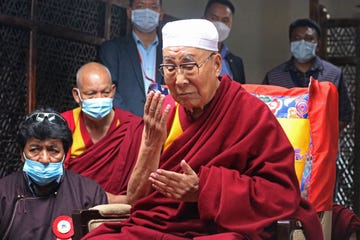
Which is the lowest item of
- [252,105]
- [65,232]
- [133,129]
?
[65,232]

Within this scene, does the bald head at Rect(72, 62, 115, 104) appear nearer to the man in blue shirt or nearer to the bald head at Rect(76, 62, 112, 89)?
the bald head at Rect(76, 62, 112, 89)

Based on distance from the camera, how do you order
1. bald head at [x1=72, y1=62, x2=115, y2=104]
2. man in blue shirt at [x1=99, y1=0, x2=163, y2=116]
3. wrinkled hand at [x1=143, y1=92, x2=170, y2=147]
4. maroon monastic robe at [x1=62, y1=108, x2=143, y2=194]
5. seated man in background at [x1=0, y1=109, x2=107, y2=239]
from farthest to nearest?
man in blue shirt at [x1=99, y1=0, x2=163, y2=116] < bald head at [x1=72, y1=62, x2=115, y2=104] < maroon monastic robe at [x1=62, y1=108, x2=143, y2=194] < seated man in background at [x1=0, y1=109, x2=107, y2=239] < wrinkled hand at [x1=143, y1=92, x2=170, y2=147]

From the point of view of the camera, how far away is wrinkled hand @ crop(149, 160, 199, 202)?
2738 mm

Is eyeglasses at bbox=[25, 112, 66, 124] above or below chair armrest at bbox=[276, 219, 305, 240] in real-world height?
above

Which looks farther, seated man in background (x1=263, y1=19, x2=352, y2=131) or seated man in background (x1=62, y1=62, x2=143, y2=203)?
seated man in background (x1=263, y1=19, x2=352, y2=131)

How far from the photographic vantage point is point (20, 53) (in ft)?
15.5

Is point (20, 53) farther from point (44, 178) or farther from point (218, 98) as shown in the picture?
point (218, 98)

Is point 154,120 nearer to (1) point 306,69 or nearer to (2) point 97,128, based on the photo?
(2) point 97,128

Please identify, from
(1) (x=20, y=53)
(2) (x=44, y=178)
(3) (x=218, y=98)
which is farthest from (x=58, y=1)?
(3) (x=218, y=98)

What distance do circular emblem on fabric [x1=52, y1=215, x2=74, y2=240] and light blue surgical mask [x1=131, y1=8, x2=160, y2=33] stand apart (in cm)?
189

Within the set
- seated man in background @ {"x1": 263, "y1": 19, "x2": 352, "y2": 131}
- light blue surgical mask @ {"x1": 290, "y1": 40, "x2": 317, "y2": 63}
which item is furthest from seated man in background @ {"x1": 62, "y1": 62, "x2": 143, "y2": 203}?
light blue surgical mask @ {"x1": 290, "y1": 40, "x2": 317, "y2": 63}

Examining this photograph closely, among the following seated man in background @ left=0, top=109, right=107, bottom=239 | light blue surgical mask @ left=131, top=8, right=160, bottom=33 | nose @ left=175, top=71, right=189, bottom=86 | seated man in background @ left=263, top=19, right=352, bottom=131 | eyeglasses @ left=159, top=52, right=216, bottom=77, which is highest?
light blue surgical mask @ left=131, top=8, right=160, bottom=33

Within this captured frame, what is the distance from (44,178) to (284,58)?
12.7ft

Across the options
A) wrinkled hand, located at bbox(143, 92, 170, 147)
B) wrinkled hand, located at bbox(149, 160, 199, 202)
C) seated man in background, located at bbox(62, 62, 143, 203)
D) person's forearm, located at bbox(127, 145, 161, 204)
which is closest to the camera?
wrinkled hand, located at bbox(149, 160, 199, 202)
